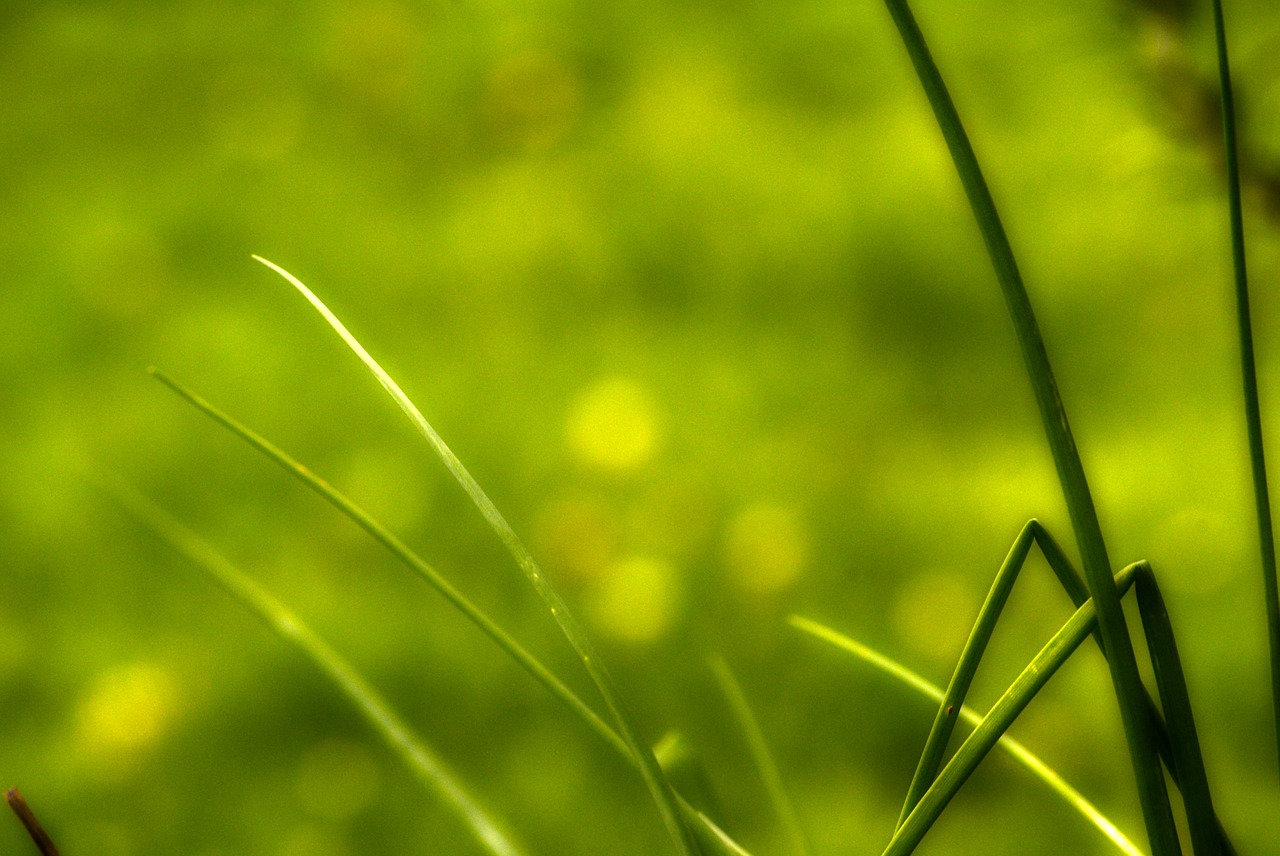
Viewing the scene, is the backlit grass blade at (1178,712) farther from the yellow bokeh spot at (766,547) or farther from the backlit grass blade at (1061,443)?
the yellow bokeh spot at (766,547)

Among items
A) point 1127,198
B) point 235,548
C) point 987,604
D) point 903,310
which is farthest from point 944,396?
point 987,604

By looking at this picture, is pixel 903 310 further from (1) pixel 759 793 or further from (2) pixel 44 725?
(2) pixel 44 725

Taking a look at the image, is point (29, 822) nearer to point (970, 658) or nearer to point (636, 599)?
point (970, 658)

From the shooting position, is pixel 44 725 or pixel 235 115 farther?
pixel 235 115

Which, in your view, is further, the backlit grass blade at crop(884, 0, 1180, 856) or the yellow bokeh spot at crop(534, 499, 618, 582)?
the yellow bokeh spot at crop(534, 499, 618, 582)

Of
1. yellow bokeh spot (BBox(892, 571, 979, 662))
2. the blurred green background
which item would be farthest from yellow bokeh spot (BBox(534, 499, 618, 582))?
yellow bokeh spot (BBox(892, 571, 979, 662))

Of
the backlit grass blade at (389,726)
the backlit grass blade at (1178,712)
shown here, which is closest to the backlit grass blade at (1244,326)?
the backlit grass blade at (1178,712)

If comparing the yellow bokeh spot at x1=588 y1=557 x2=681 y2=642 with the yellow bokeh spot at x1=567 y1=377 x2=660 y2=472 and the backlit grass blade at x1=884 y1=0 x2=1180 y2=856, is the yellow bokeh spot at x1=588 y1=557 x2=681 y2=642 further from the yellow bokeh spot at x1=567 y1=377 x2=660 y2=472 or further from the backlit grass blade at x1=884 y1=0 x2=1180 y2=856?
the backlit grass blade at x1=884 y1=0 x2=1180 y2=856
